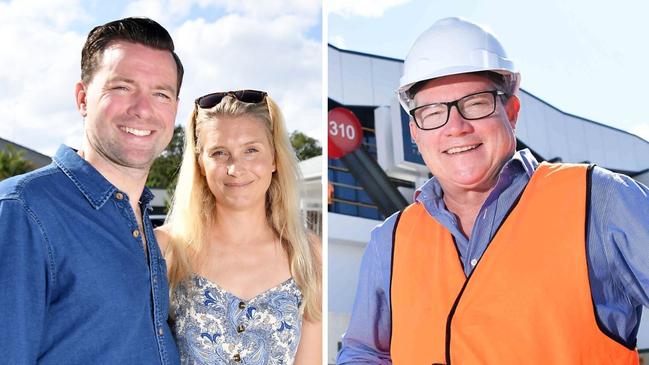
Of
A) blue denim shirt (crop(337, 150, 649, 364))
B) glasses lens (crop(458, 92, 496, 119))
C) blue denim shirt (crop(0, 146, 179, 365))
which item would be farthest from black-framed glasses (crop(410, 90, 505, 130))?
blue denim shirt (crop(0, 146, 179, 365))

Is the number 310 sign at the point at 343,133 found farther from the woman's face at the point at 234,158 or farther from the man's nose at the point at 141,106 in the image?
the man's nose at the point at 141,106

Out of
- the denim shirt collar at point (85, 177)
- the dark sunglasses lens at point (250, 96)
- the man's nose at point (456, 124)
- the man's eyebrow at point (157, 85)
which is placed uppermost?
the dark sunglasses lens at point (250, 96)

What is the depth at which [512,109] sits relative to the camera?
1847 mm

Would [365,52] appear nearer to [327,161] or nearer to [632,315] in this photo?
[327,161]

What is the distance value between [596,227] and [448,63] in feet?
1.91

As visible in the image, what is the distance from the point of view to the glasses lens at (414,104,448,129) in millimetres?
1837

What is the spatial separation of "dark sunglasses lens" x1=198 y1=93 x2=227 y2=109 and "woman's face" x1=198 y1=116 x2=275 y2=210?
5cm

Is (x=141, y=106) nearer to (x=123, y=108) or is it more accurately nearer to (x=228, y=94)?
(x=123, y=108)

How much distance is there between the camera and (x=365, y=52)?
243 centimetres

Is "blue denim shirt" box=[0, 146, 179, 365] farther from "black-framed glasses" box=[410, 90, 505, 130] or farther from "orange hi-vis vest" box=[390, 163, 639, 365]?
"black-framed glasses" box=[410, 90, 505, 130]

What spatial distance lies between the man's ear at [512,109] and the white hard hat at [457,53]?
0.8 inches

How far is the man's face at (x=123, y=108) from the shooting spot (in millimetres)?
1725

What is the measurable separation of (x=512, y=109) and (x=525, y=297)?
1.82 ft

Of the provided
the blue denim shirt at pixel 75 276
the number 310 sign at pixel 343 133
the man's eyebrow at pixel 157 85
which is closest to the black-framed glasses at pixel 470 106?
the number 310 sign at pixel 343 133
